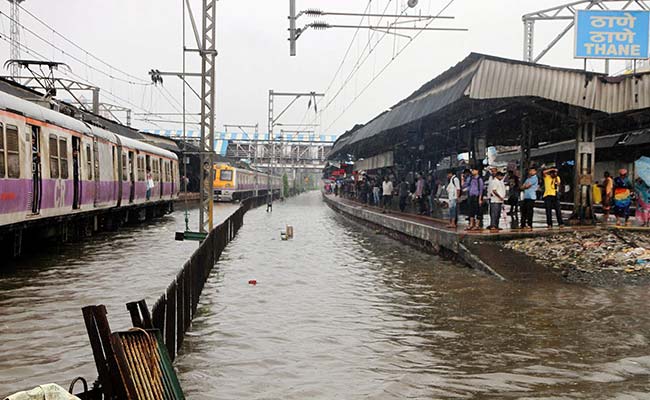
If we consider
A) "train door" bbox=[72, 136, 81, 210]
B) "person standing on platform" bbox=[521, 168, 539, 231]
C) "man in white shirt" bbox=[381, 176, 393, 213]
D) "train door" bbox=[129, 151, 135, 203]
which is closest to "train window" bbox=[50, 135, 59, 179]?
"train door" bbox=[72, 136, 81, 210]

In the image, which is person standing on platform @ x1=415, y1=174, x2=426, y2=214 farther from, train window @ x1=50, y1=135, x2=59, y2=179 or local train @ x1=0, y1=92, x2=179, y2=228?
train window @ x1=50, y1=135, x2=59, y2=179

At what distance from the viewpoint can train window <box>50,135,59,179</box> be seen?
15023 millimetres

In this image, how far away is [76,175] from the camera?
17125 millimetres

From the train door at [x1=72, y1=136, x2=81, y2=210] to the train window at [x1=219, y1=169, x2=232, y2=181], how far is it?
34.4m

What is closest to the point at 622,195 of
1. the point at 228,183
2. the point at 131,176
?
the point at 131,176

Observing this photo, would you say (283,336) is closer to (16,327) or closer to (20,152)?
(16,327)

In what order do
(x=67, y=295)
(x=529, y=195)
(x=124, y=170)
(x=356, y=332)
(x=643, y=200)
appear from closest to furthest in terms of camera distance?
(x=356, y=332) → (x=67, y=295) → (x=529, y=195) → (x=643, y=200) → (x=124, y=170)

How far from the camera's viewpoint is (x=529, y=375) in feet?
22.5

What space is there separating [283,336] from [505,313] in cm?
338

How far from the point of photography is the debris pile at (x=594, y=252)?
42.8 ft

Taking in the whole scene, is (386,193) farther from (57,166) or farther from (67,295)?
(67,295)

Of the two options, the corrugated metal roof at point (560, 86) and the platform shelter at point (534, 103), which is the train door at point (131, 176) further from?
the corrugated metal roof at point (560, 86)

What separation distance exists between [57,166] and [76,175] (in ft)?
5.43

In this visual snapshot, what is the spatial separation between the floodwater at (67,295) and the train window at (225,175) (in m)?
31.3
